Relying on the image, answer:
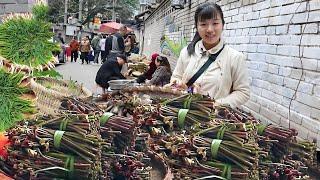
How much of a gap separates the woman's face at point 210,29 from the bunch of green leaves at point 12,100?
4.07ft

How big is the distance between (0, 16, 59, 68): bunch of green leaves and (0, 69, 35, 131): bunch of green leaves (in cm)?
84

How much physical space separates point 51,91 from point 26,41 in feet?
2.06

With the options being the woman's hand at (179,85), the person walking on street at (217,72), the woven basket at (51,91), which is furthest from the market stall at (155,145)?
the woven basket at (51,91)

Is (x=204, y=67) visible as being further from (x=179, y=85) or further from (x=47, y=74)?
(x=47, y=74)

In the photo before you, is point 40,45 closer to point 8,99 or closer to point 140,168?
point 8,99

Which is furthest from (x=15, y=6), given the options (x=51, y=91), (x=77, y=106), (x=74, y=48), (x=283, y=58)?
(x=74, y=48)

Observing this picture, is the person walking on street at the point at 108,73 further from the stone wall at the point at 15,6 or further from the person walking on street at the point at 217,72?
the person walking on street at the point at 217,72

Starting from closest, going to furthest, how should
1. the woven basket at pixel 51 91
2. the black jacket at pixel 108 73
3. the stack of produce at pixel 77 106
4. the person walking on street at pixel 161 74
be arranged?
1. the stack of produce at pixel 77 106
2. the woven basket at pixel 51 91
3. the person walking on street at pixel 161 74
4. the black jacket at pixel 108 73

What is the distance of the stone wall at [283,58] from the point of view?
408 centimetres

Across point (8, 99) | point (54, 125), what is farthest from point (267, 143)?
point (8, 99)

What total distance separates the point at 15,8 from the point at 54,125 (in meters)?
4.90

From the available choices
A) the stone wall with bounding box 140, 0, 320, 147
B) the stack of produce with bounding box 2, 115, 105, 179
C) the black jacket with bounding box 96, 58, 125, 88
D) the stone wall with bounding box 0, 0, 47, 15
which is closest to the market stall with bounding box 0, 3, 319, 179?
the stack of produce with bounding box 2, 115, 105, 179

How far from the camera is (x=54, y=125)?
1553 mm

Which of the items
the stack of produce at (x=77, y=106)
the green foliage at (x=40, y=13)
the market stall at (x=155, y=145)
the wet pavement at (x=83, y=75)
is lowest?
the wet pavement at (x=83, y=75)
